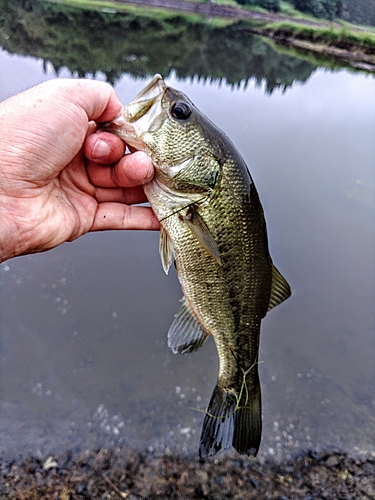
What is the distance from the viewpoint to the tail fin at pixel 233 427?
7.16ft

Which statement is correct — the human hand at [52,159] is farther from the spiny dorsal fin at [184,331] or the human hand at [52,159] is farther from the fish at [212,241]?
the spiny dorsal fin at [184,331]

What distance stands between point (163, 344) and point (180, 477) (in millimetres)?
1255

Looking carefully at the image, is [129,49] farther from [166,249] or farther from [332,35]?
[332,35]

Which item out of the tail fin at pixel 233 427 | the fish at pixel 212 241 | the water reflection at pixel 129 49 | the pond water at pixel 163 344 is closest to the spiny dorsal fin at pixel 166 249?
the fish at pixel 212 241

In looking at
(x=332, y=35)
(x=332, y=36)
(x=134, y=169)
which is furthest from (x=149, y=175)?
(x=332, y=35)

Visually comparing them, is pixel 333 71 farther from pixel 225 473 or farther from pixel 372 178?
pixel 225 473

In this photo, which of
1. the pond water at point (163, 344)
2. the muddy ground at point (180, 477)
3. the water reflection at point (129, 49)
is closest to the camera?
the muddy ground at point (180, 477)

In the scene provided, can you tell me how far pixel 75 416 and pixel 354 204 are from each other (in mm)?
5400

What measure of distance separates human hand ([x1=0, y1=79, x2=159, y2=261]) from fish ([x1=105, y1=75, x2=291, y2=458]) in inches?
5.1

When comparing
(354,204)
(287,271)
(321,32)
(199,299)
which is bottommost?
(287,271)

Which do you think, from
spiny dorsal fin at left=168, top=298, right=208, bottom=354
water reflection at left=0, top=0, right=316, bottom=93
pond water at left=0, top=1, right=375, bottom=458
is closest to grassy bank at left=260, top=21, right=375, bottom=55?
water reflection at left=0, top=0, right=316, bottom=93

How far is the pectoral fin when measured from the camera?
1847mm

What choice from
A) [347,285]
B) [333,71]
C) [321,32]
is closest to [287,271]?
[347,285]

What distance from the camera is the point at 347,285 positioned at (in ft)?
15.0
